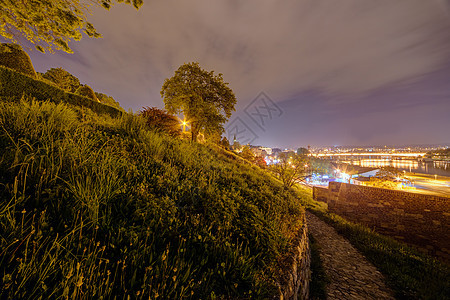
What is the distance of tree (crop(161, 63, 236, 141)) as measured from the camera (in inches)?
546

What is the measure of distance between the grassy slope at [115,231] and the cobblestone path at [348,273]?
330cm

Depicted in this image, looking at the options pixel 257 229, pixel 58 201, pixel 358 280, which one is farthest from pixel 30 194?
pixel 358 280

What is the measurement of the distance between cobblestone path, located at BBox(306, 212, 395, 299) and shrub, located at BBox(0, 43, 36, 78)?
2306 cm

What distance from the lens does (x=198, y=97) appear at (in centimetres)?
1404

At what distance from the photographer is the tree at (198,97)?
13859mm

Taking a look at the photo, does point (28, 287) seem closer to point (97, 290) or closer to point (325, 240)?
point (97, 290)

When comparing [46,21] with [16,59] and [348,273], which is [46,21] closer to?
[16,59]

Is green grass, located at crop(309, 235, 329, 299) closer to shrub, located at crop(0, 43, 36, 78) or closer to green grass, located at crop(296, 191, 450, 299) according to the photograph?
green grass, located at crop(296, 191, 450, 299)

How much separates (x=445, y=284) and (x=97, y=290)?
10.4 m

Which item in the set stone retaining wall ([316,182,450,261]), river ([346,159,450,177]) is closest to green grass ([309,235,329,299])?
stone retaining wall ([316,182,450,261])

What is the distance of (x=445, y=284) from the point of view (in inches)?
203

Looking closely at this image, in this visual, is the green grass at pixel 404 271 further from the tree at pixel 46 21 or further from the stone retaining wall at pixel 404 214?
the tree at pixel 46 21

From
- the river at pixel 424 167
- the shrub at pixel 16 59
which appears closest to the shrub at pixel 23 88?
the shrub at pixel 16 59

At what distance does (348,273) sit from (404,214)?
30.3 ft
